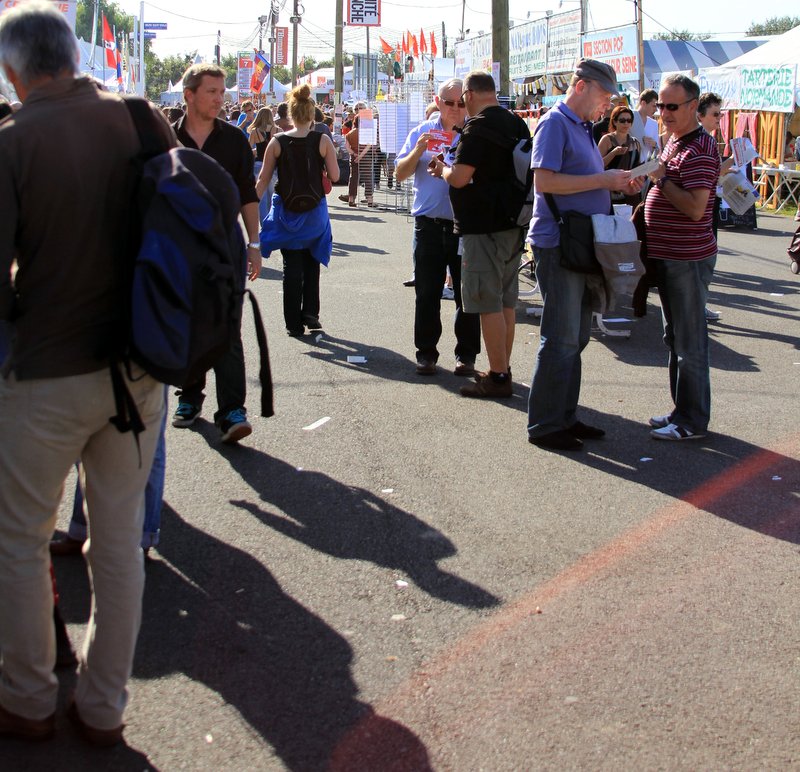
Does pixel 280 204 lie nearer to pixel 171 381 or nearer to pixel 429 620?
pixel 429 620

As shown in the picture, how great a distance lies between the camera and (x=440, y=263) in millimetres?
7801

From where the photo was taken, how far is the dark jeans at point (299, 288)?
880 centimetres

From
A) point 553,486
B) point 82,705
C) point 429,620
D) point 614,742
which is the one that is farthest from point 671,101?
point 82,705

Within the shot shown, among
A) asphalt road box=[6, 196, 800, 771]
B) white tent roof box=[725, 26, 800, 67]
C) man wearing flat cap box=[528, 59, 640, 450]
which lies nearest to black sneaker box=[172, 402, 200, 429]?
asphalt road box=[6, 196, 800, 771]

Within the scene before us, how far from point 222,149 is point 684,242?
2652 millimetres

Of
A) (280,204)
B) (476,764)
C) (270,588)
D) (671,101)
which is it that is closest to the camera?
(476,764)

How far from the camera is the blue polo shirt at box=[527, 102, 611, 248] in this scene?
565 cm

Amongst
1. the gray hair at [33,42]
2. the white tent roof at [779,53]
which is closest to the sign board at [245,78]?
the white tent roof at [779,53]

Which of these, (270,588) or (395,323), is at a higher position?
(395,323)

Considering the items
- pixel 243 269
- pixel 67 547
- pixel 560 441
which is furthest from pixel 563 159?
pixel 67 547

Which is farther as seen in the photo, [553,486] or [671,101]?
[671,101]

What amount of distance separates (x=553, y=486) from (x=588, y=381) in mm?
2356

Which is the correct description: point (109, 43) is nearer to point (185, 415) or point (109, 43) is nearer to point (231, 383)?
point (185, 415)

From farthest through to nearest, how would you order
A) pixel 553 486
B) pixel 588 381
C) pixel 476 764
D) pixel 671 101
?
1. pixel 588 381
2. pixel 671 101
3. pixel 553 486
4. pixel 476 764
